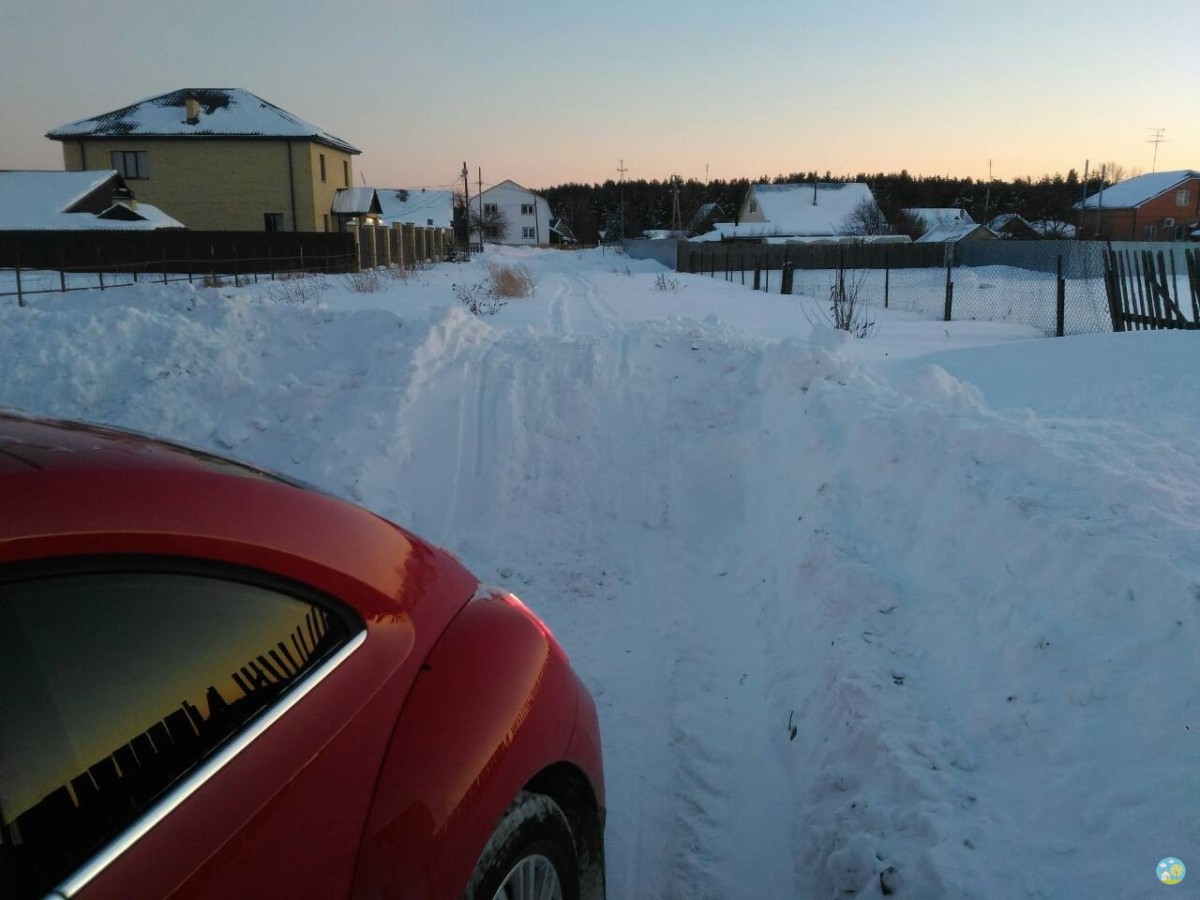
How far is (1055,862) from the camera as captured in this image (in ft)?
9.53

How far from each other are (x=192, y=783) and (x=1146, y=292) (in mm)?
17060

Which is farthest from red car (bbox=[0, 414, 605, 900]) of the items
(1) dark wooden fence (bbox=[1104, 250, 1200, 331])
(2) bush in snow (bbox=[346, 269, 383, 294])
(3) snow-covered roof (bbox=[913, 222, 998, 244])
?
(3) snow-covered roof (bbox=[913, 222, 998, 244])

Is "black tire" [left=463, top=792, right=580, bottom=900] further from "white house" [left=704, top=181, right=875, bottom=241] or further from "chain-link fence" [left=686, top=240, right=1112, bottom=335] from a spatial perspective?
"white house" [left=704, top=181, right=875, bottom=241]

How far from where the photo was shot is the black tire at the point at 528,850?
206 cm

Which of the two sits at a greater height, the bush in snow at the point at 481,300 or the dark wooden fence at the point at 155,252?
the dark wooden fence at the point at 155,252

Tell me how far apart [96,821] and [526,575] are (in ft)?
16.0

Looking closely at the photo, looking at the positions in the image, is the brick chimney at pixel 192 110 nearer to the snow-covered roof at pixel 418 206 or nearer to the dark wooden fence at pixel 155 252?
the dark wooden fence at pixel 155 252

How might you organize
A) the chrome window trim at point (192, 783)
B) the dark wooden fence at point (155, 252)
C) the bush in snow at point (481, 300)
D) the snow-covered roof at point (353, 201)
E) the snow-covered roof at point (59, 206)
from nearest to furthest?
the chrome window trim at point (192, 783)
the bush in snow at point (481, 300)
the dark wooden fence at point (155, 252)
the snow-covered roof at point (59, 206)
the snow-covered roof at point (353, 201)

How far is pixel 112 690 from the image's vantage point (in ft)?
5.13

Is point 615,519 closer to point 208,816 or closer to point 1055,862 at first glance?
point 1055,862

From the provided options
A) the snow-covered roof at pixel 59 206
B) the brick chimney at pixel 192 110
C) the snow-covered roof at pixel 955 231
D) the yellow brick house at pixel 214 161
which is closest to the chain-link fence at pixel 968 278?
the snow-covered roof at pixel 955 231

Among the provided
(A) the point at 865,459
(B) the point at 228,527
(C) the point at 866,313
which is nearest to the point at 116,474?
(B) the point at 228,527

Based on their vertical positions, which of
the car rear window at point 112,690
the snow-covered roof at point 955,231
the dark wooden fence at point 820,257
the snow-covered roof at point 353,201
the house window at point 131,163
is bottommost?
the car rear window at point 112,690

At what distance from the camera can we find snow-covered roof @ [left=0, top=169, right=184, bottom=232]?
3978cm
